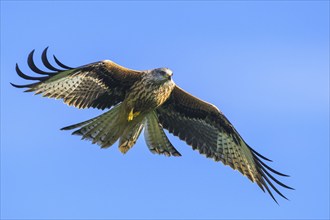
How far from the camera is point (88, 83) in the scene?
16297 millimetres

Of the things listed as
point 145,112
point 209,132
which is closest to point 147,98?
point 145,112

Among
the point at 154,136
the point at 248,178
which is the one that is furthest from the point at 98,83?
the point at 248,178

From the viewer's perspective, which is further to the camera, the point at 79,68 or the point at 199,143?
the point at 199,143

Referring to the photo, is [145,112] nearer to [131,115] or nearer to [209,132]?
[131,115]

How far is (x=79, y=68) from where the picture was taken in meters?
16.1

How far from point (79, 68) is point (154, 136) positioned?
6.66ft

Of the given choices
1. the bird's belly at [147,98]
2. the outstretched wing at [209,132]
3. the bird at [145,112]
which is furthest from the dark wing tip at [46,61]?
the outstretched wing at [209,132]

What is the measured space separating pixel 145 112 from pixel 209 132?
161 centimetres

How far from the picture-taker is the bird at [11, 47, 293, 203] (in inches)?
631

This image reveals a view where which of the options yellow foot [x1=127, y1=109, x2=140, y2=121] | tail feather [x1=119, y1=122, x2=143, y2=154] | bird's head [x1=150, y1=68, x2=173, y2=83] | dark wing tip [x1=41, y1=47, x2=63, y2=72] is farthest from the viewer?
tail feather [x1=119, y1=122, x2=143, y2=154]

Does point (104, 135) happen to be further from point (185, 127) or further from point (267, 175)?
point (267, 175)

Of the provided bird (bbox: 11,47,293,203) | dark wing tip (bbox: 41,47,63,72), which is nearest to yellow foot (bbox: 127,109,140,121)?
bird (bbox: 11,47,293,203)

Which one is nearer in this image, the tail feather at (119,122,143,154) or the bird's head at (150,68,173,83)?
the bird's head at (150,68,173,83)

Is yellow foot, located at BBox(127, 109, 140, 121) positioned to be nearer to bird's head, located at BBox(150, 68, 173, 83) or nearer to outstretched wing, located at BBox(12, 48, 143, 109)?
outstretched wing, located at BBox(12, 48, 143, 109)
